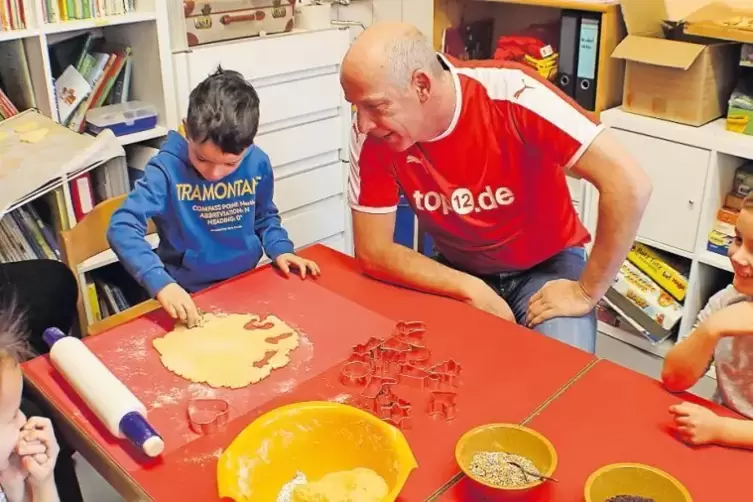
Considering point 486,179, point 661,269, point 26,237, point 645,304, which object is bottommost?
point 645,304

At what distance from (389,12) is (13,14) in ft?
5.11

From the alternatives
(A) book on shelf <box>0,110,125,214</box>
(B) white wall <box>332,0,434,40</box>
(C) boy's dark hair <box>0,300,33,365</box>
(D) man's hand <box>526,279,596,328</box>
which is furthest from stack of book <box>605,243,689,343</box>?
(C) boy's dark hair <box>0,300,33,365</box>

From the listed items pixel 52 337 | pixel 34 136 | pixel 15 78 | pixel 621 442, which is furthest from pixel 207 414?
pixel 15 78

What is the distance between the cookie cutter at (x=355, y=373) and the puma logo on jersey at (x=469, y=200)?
50cm

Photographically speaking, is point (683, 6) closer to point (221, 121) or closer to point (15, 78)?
point (221, 121)

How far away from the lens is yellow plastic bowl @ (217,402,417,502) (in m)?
1.00

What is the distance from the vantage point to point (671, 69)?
228 cm

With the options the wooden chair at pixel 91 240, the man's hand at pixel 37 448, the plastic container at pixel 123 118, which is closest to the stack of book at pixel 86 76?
the plastic container at pixel 123 118

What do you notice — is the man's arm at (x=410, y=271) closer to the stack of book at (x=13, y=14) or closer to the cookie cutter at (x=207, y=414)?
the cookie cutter at (x=207, y=414)

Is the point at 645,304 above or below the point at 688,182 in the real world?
below

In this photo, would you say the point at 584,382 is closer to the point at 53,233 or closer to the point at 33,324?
the point at 33,324

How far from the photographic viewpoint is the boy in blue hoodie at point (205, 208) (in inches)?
59.6

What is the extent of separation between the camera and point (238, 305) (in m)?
1.43

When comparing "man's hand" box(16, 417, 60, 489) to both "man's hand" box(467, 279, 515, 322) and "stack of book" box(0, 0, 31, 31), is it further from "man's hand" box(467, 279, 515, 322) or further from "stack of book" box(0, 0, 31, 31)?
"stack of book" box(0, 0, 31, 31)
